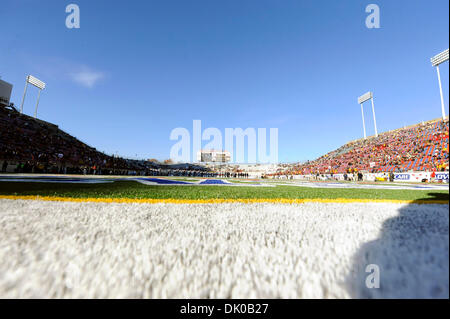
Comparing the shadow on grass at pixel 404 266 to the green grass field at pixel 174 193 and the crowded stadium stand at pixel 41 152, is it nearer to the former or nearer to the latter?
the green grass field at pixel 174 193

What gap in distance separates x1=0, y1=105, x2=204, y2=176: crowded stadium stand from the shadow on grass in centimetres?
2337

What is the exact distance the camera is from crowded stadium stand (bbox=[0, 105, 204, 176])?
53.1 ft

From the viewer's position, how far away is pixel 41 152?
19172 mm

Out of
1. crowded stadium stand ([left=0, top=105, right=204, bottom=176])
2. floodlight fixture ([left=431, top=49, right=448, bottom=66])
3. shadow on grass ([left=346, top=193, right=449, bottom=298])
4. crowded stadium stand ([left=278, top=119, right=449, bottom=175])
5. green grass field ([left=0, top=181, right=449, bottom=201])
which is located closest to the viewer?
shadow on grass ([left=346, top=193, right=449, bottom=298])

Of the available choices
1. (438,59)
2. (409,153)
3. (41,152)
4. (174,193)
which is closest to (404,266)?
(174,193)

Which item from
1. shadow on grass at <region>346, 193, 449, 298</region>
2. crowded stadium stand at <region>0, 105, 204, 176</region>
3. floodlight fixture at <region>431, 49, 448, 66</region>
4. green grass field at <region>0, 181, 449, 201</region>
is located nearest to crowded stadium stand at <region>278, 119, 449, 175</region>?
shadow on grass at <region>346, 193, 449, 298</region>

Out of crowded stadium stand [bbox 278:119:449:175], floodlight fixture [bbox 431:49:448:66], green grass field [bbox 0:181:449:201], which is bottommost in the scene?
green grass field [bbox 0:181:449:201]

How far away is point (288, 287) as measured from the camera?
2.55 feet

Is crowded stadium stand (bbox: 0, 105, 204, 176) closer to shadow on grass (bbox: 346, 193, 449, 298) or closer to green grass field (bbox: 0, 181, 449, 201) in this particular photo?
green grass field (bbox: 0, 181, 449, 201)

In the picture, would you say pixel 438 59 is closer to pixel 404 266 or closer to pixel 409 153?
Result: pixel 409 153

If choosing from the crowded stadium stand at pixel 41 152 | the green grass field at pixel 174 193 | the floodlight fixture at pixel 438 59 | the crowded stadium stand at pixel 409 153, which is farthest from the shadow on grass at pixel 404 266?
the floodlight fixture at pixel 438 59

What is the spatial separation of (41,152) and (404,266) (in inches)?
1106

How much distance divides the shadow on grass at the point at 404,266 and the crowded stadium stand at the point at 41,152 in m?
23.4
